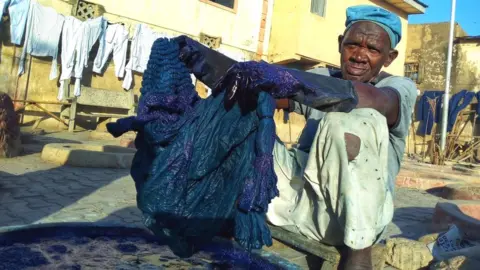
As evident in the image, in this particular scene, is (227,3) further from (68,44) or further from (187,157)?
(187,157)

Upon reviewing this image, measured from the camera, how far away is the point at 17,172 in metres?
5.69

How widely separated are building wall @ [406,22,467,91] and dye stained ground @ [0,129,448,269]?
15.2 metres

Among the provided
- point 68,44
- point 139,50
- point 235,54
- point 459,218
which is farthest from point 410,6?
point 459,218

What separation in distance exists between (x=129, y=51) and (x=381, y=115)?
38.3 ft

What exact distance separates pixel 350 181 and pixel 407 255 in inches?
79.6

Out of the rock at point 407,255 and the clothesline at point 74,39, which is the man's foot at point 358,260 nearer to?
the rock at point 407,255

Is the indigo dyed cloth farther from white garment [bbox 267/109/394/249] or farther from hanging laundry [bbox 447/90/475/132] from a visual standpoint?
hanging laundry [bbox 447/90/475/132]

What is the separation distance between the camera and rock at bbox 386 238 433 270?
334 centimetres

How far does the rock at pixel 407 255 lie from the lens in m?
3.34

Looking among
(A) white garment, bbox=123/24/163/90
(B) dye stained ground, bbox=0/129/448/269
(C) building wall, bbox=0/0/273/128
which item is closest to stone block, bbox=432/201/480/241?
(B) dye stained ground, bbox=0/129/448/269

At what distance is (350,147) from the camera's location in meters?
1.71

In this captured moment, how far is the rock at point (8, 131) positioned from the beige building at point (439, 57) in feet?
62.0

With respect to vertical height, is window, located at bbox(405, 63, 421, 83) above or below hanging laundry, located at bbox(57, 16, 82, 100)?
above

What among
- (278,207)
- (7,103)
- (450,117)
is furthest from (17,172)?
(450,117)
